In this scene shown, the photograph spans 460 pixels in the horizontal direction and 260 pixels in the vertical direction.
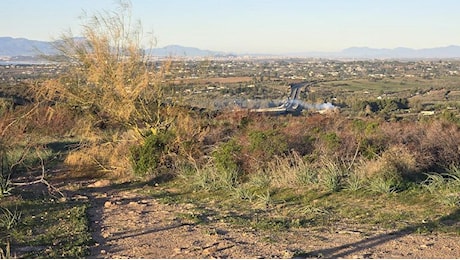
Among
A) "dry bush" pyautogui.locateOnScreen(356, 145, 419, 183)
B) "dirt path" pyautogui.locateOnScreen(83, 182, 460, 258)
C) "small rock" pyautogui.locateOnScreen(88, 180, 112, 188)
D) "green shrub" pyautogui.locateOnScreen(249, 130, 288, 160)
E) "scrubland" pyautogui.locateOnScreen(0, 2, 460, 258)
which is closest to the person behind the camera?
"dirt path" pyautogui.locateOnScreen(83, 182, 460, 258)

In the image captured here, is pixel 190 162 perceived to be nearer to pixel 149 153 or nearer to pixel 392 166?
pixel 149 153

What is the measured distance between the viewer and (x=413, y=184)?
11.8m

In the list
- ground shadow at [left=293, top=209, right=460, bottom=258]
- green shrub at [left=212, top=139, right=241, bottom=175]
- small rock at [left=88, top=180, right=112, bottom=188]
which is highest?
ground shadow at [left=293, top=209, right=460, bottom=258]

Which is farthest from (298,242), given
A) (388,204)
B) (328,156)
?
(328,156)

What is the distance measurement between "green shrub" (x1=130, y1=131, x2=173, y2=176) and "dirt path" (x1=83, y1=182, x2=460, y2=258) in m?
4.70

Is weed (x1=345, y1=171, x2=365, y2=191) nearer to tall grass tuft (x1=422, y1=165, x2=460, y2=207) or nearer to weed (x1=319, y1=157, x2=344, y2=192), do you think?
weed (x1=319, y1=157, x2=344, y2=192)

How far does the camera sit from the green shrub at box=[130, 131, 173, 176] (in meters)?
14.6

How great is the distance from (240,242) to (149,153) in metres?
7.13

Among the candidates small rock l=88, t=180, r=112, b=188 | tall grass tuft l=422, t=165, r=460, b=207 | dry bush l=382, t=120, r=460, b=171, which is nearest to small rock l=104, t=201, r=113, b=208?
small rock l=88, t=180, r=112, b=188

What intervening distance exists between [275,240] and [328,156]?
5.91 m

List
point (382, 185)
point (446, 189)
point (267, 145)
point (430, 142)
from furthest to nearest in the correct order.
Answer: point (430, 142) < point (267, 145) < point (382, 185) < point (446, 189)

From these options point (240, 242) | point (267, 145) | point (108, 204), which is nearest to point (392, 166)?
point (267, 145)

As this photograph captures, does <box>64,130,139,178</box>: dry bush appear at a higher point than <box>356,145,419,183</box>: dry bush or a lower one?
lower

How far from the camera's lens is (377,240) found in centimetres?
812
